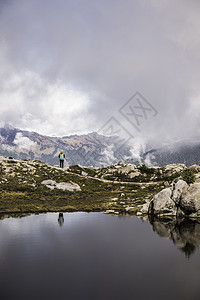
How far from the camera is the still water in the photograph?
18.5 meters

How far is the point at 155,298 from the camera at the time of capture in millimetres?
17203

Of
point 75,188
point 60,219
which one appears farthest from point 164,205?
point 75,188

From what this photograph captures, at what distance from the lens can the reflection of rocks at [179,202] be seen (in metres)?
43.1

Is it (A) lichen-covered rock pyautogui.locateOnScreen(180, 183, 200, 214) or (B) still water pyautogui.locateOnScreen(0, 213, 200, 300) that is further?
(A) lichen-covered rock pyautogui.locateOnScreen(180, 183, 200, 214)

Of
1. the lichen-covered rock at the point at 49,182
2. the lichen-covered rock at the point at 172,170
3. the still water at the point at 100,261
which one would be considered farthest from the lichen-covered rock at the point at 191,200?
the lichen-covered rock at the point at 172,170

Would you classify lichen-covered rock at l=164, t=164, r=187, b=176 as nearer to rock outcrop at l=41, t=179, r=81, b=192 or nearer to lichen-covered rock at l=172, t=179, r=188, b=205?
rock outcrop at l=41, t=179, r=81, b=192

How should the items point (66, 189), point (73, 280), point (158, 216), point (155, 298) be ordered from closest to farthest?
point (155, 298), point (73, 280), point (158, 216), point (66, 189)

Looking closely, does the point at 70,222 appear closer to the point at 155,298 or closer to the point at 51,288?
the point at 51,288

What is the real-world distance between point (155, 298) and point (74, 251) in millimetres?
11928

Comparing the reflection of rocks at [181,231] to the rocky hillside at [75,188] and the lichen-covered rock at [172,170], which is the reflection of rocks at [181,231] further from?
the lichen-covered rock at [172,170]

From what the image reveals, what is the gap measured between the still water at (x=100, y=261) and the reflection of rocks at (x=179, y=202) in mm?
6208

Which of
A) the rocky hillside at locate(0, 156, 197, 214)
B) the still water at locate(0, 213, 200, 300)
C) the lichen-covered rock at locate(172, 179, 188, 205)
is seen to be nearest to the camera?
the still water at locate(0, 213, 200, 300)

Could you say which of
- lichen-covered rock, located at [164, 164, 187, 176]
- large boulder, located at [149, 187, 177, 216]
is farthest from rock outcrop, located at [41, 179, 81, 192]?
lichen-covered rock, located at [164, 164, 187, 176]

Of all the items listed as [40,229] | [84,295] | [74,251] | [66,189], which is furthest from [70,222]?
[66,189]
